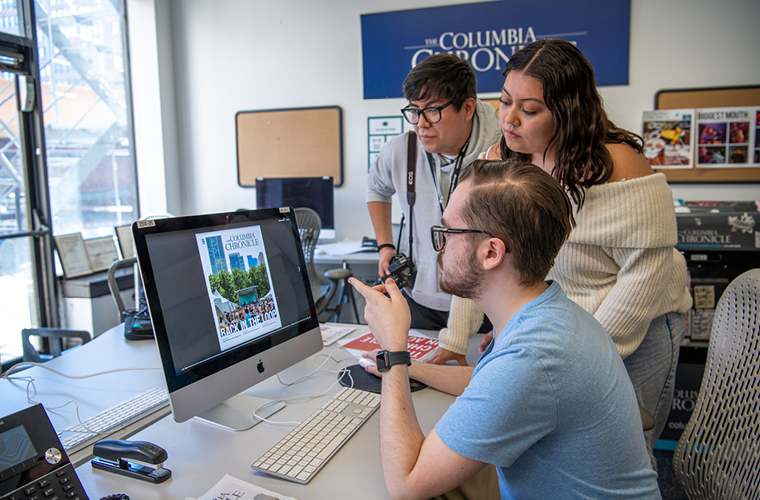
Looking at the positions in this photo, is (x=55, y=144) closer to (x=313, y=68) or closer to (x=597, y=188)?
(x=313, y=68)

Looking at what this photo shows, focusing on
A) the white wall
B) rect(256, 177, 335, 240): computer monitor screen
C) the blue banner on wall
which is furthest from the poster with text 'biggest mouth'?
the white wall

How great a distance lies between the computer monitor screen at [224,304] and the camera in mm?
972

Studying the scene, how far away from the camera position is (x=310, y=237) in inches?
125

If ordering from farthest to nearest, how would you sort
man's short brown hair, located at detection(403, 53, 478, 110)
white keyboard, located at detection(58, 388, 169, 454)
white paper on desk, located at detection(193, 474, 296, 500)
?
man's short brown hair, located at detection(403, 53, 478, 110)
white keyboard, located at detection(58, 388, 169, 454)
white paper on desk, located at detection(193, 474, 296, 500)

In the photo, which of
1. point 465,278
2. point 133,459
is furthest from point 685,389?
point 133,459

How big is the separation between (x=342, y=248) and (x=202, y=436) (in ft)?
8.56

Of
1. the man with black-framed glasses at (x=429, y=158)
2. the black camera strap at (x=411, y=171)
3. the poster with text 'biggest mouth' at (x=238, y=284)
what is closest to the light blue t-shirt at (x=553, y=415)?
the poster with text 'biggest mouth' at (x=238, y=284)

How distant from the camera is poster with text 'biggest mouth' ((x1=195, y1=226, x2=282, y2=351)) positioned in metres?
1.08

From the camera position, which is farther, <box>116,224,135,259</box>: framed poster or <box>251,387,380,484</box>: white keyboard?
<box>116,224,135,259</box>: framed poster

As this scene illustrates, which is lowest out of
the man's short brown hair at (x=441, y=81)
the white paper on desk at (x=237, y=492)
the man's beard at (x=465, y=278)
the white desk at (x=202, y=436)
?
the white desk at (x=202, y=436)

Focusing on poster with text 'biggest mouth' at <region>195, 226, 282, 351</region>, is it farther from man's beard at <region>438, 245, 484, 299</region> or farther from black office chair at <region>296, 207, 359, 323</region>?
black office chair at <region>296, 207, 359, 323</region>

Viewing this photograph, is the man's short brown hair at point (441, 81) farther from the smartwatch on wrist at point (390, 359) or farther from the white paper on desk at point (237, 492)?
the white paper on desk at point (237, 492)

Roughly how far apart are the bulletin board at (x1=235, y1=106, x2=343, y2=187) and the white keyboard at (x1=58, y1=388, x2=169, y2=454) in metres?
2.86

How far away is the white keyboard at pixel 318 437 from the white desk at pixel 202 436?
15 millimetres
